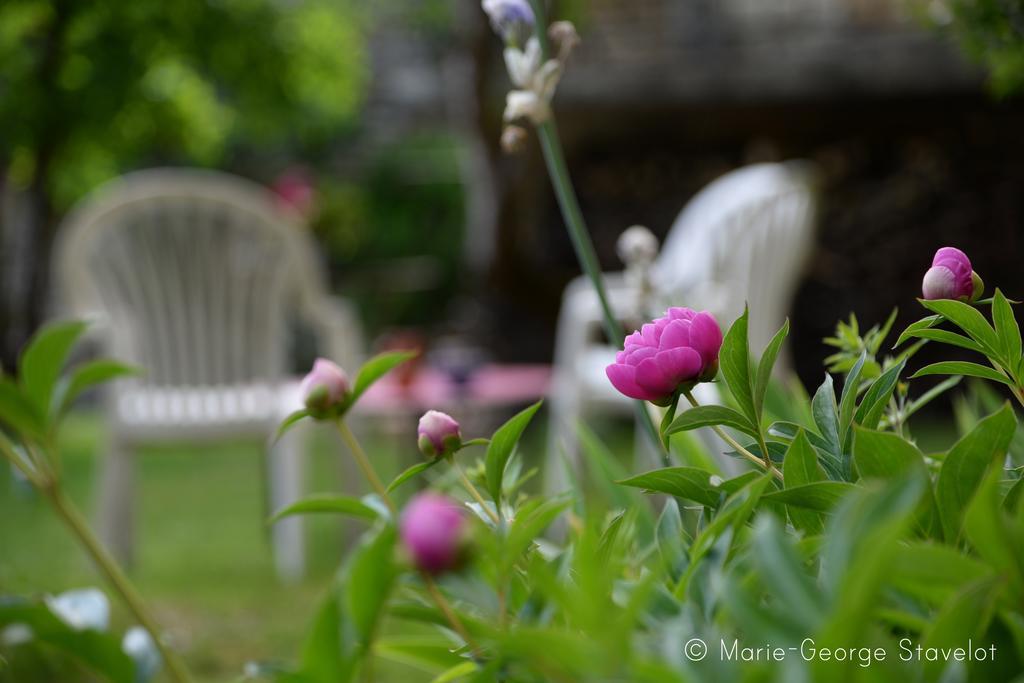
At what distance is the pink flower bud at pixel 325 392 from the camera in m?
0.40

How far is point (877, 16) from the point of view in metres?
4.48

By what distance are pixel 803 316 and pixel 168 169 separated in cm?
395

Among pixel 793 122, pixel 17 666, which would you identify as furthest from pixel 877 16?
pixel 17 666

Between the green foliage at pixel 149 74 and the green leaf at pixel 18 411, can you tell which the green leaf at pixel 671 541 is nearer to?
the green leaf at pixel 18 411

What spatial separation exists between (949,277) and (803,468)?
99 mm

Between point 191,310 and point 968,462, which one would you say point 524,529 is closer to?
point 968,462

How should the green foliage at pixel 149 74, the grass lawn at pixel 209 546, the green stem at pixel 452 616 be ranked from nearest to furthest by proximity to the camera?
the green stem at pixel 452 616 → the grass lawn at pixel 209 546 → the green foliage at pixel 149 74

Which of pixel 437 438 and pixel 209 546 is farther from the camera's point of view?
pixel 209 546

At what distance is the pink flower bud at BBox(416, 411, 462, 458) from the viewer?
1.29 feet

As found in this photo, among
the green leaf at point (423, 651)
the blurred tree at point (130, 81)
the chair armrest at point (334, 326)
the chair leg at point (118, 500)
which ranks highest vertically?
the blurred tree at point (130, 81)

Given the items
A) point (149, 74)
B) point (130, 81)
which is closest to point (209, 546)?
point (130, 81)

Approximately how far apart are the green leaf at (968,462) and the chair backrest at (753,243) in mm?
2062

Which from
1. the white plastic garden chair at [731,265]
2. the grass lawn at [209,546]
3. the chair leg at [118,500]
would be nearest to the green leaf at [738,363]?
the grass lawn at [209,546]

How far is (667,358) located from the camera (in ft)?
1.24
